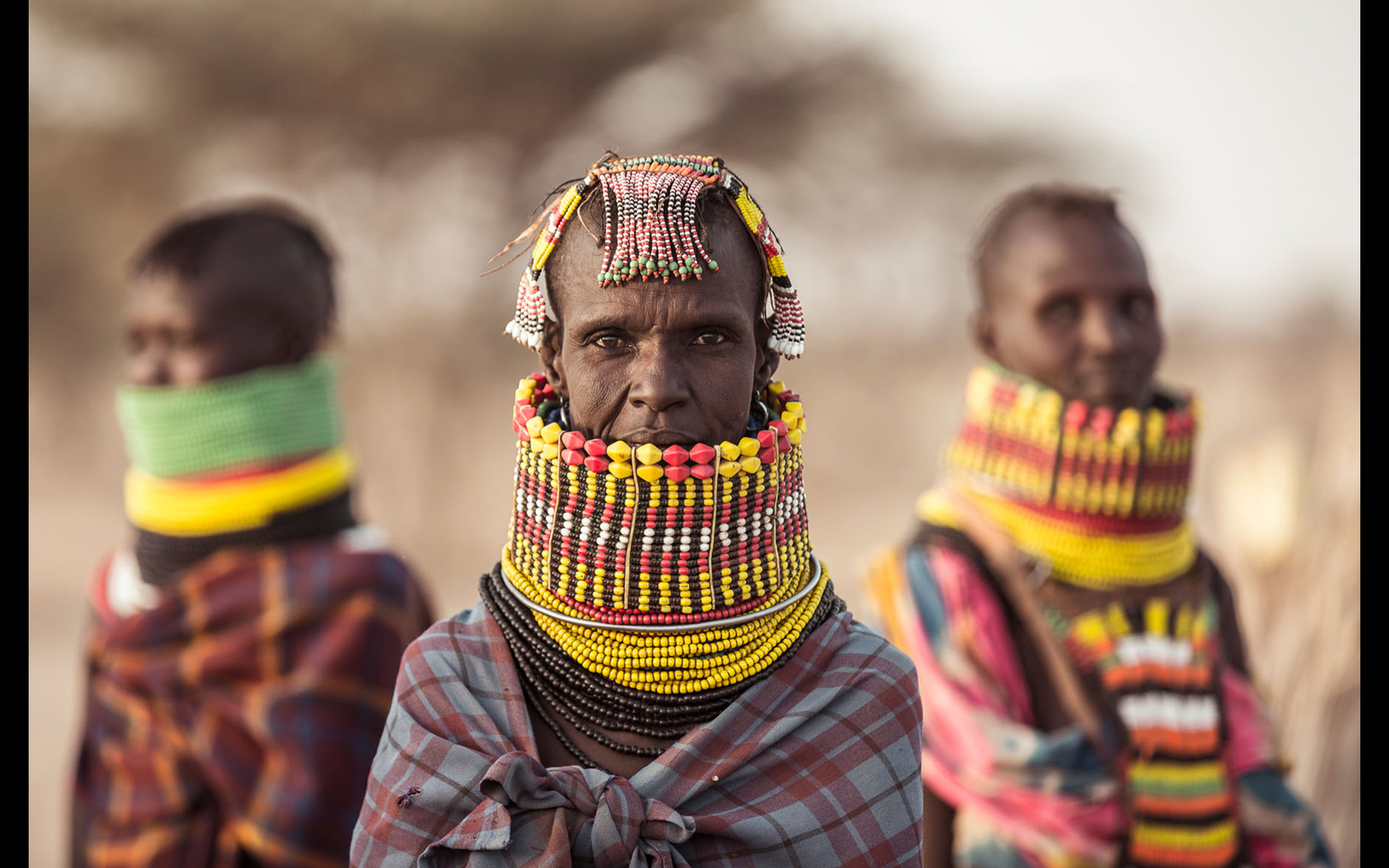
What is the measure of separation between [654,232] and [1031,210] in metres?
2.40

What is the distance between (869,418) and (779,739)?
34.3 ft

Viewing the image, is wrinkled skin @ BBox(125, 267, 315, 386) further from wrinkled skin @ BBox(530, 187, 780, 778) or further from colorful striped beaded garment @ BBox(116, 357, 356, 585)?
wrinkled skin @ BBox(530, 187, 780, 778)

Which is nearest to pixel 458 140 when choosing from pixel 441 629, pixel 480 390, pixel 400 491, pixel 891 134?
pixel 480 390

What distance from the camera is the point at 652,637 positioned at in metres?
2.27

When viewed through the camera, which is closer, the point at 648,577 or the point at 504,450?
the point at 648,577

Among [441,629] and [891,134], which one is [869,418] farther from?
[441,629]

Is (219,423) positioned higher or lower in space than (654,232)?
lower

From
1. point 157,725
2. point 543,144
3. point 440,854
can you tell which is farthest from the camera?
point 543,144

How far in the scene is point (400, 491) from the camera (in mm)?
11266

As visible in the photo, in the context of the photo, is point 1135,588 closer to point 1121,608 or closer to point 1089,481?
point 1121,608

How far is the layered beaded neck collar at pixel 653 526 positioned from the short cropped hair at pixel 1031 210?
2.19m

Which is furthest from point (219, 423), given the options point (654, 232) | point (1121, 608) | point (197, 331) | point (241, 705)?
point (1121, 608)

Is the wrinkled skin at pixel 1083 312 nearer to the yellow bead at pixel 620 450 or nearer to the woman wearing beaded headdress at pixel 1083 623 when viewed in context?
the woman wearing beaded headdress at pixel 1083 623

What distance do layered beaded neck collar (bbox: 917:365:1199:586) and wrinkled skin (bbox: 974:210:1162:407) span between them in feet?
0.25
